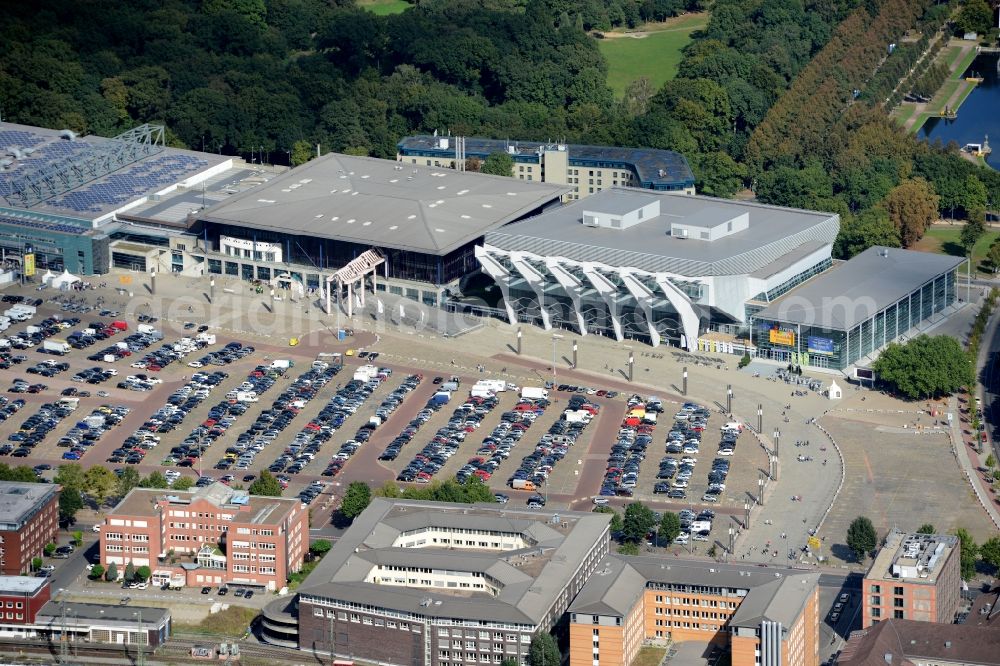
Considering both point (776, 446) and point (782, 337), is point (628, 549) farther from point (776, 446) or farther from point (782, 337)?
point (782, 337)

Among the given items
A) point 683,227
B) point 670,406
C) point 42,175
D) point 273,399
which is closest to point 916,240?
point 683,227

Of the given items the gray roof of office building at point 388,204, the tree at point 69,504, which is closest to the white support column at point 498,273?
the gray roof of office building at point 388,204

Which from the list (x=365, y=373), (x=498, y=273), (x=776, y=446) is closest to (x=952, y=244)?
(x=498, y=273)

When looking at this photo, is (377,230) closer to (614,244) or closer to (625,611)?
(614,244)

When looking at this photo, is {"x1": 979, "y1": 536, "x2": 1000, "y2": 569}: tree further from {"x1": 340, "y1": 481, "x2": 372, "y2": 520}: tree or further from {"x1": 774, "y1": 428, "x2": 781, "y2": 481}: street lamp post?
{"x1": 340, "y1": 481, "x2": 372, "y2": 520}: tree

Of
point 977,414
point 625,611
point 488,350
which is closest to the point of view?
point 625,611
